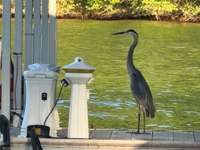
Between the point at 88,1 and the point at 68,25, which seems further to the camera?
the point at 88,1

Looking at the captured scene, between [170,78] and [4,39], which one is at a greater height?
[4,39]

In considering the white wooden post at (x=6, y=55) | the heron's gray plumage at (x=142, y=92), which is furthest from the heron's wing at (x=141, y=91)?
the white wooden post at (x=6, y=55)

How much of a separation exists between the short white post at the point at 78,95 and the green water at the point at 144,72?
4.10m

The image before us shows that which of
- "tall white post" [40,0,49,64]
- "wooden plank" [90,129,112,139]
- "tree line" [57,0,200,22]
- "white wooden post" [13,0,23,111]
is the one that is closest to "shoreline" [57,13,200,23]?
"tree line" [57,0,200,22]

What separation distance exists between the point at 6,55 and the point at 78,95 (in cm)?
88

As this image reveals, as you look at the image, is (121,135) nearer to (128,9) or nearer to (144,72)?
(144,72)

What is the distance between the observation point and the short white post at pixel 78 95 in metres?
7.38

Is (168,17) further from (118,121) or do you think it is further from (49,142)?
(49,142)

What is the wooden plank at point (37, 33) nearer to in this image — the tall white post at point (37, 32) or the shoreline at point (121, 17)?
the tall white post at point (37, 32)

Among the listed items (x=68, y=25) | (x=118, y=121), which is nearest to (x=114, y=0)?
(x=68, y=25)

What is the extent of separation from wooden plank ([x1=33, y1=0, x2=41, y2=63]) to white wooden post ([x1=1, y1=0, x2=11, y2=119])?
148 centimetres

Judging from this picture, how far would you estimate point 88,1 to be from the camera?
188 ft

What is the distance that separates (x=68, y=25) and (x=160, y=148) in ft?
133

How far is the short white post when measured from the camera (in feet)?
24.2
